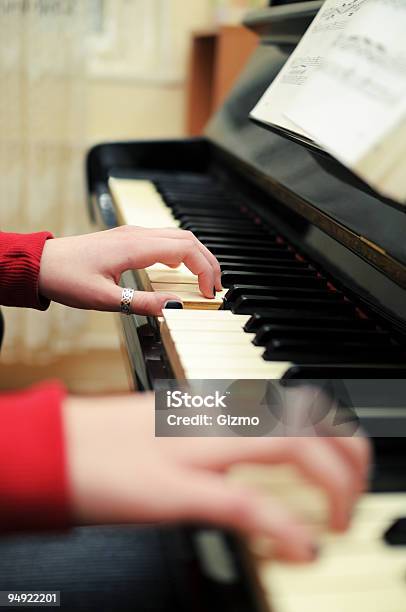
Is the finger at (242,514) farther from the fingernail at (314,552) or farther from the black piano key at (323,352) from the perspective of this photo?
the black piano key at (323,352)

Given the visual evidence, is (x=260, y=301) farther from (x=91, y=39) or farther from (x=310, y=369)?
(x=91, y=39)

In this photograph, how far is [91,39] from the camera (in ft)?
7.28

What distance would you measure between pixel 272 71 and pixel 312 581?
113cm

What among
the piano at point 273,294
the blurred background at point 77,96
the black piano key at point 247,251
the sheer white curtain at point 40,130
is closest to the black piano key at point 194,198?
the piano at point 273,294

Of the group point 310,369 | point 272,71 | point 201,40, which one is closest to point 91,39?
point 201,40

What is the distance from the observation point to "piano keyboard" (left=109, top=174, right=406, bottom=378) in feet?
2.03

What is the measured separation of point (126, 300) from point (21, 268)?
0.18m

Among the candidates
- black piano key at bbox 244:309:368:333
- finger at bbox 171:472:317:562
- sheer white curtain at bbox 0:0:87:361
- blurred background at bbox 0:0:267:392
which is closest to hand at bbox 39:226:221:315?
black piano key at bbox 244:309:368:333

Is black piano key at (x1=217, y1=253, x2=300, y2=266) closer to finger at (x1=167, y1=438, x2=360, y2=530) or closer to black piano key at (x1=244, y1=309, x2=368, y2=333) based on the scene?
black piano key at (x1=244, y1=309, x2=368, y2=333)

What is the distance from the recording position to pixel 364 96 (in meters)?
0.57

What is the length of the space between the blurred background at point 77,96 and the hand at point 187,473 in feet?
5.44

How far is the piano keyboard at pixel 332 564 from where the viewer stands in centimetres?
33

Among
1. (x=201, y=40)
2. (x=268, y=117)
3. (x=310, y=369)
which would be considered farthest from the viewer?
(x=201, y=40)

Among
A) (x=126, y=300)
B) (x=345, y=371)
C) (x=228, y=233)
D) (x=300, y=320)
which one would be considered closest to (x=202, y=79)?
(x=228, y=233)
